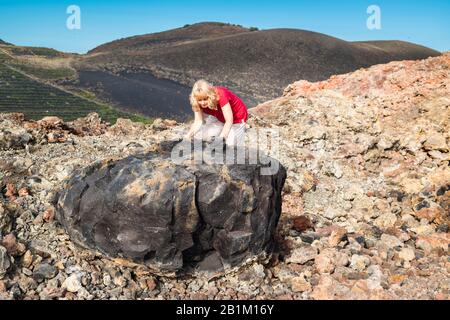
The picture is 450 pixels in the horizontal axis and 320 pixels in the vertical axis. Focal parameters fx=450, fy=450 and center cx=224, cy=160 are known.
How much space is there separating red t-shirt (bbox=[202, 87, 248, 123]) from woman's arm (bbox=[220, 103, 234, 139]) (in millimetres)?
62

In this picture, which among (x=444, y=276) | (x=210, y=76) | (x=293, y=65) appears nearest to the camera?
(x=444, y=276)

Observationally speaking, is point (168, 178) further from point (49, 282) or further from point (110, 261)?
point (49, 282)

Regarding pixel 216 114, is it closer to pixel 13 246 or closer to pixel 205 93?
pixel 205 93

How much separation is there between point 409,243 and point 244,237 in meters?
3.53

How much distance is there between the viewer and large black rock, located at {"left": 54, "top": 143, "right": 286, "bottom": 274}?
578cm

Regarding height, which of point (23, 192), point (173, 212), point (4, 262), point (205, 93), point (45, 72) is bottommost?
point (4, 262)

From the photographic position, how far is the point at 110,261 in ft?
20.3

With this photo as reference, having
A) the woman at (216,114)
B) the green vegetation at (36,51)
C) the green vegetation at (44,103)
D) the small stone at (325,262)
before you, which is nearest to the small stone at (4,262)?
the woman at (216,114)

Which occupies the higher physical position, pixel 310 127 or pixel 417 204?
pixel 310 127

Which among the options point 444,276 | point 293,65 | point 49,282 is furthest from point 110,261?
point 293,65

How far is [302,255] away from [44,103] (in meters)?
23.4

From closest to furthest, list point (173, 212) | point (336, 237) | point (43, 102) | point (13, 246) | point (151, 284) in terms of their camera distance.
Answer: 1. point (173, 212)
2. point (151, 284)
3. point (13, 246)
4. point (336, 237)
5. point (43, 102)

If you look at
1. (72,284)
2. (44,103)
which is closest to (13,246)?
(72,284)

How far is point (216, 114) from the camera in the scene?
22.6 ft
